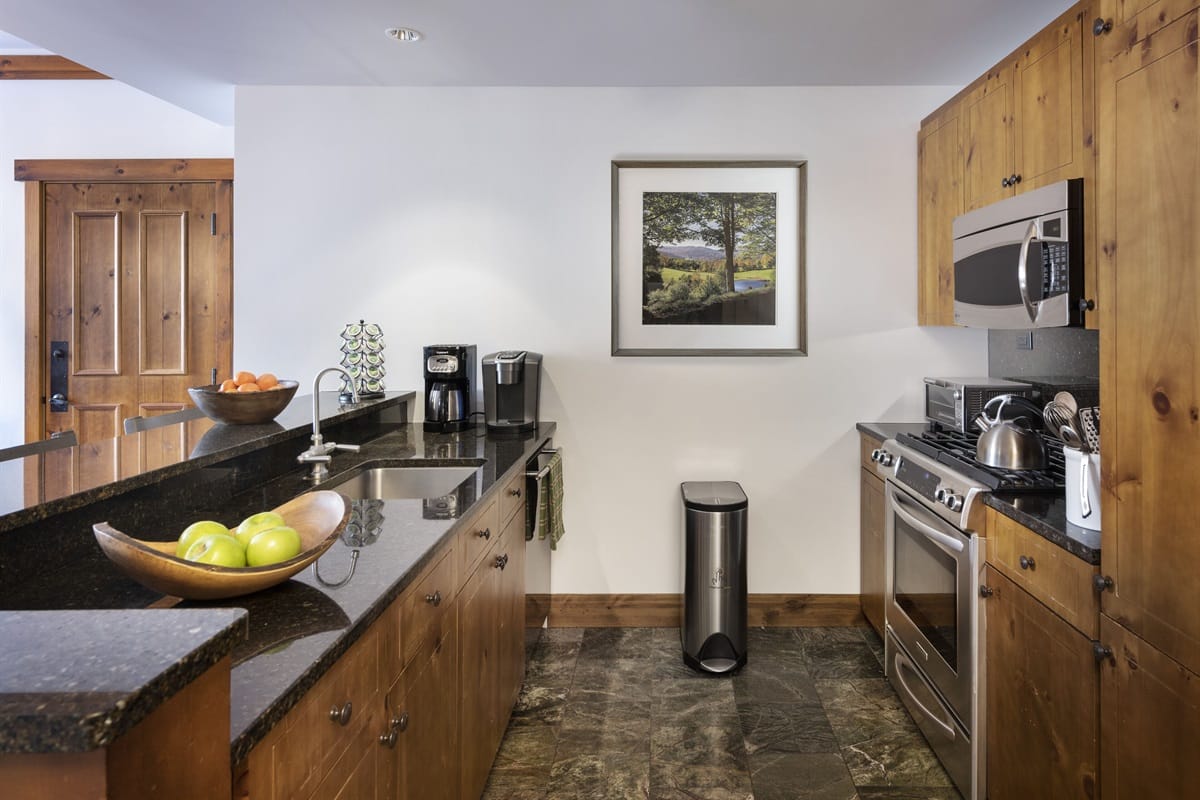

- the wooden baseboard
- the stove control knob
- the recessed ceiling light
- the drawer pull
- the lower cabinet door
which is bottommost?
the wooden baseboard

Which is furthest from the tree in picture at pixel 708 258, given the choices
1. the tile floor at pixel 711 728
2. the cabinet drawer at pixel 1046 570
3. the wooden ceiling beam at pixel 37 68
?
the wooden ceiling beam at pixel 37 68

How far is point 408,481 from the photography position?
252 cm

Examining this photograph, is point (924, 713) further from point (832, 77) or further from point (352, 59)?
point (352, 59)

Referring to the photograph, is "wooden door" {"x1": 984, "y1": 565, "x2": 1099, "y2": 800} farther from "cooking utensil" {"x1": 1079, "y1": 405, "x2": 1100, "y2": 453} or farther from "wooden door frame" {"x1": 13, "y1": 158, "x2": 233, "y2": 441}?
"wooden door frame" {"x1": 13, "y1": 158, "x2": 233, "y2": 441}

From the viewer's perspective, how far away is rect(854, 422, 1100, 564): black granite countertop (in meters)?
1.59

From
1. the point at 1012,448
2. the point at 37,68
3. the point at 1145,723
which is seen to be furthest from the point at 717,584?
the point at 37,68

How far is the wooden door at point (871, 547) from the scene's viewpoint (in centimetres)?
309

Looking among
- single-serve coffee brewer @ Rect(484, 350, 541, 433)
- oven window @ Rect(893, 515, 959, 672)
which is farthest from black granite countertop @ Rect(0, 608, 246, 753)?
single-serve coffee brewer @ Rect(484, 350, 541, 433)

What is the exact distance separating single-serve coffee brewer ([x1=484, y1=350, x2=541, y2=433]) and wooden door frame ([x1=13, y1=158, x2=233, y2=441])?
1785mm

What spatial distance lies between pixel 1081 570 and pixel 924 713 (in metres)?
1.05

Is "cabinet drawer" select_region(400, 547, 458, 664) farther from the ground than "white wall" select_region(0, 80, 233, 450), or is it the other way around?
"white wall" select_region(0, 80, 233, 450)

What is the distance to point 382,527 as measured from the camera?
1.62 meters

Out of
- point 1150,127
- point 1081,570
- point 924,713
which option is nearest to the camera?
point 1150,127

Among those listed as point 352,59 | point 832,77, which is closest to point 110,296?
point 352,59
